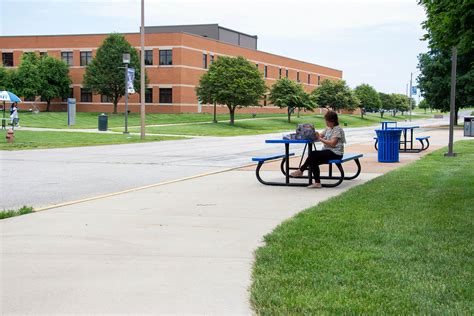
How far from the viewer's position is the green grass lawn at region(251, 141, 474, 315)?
→ 424 cm

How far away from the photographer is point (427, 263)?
17.4 feet

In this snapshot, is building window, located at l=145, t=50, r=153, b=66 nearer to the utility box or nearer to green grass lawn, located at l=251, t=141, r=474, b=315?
the utility box

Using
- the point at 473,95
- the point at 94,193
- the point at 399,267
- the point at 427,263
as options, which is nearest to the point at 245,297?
the point at 399,267

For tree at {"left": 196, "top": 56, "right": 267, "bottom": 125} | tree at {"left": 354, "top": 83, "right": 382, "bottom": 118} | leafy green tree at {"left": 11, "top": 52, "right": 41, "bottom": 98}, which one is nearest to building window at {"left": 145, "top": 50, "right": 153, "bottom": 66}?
leafy green tree at {"left": 11, "top": 52, "right": 41, "bottom": 98}

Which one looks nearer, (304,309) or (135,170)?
(304,309)

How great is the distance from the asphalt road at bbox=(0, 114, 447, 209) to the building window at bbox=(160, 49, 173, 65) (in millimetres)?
46466

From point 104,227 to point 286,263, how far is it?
2.78 meters

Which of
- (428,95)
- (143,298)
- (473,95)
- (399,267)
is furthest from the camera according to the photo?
(428,95)

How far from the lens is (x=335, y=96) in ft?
251

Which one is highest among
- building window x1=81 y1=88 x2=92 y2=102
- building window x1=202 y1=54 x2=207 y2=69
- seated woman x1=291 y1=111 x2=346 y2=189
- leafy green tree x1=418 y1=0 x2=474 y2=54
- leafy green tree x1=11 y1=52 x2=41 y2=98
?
building window x1=202 y1=54 x2=207 y2=69

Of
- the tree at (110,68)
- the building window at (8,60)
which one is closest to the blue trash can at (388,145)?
the tree at (110,68)

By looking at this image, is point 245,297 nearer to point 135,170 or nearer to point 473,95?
point 135,170

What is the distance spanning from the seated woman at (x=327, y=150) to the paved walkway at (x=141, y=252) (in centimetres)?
119

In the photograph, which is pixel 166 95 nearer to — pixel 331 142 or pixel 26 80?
pixel 26 80
